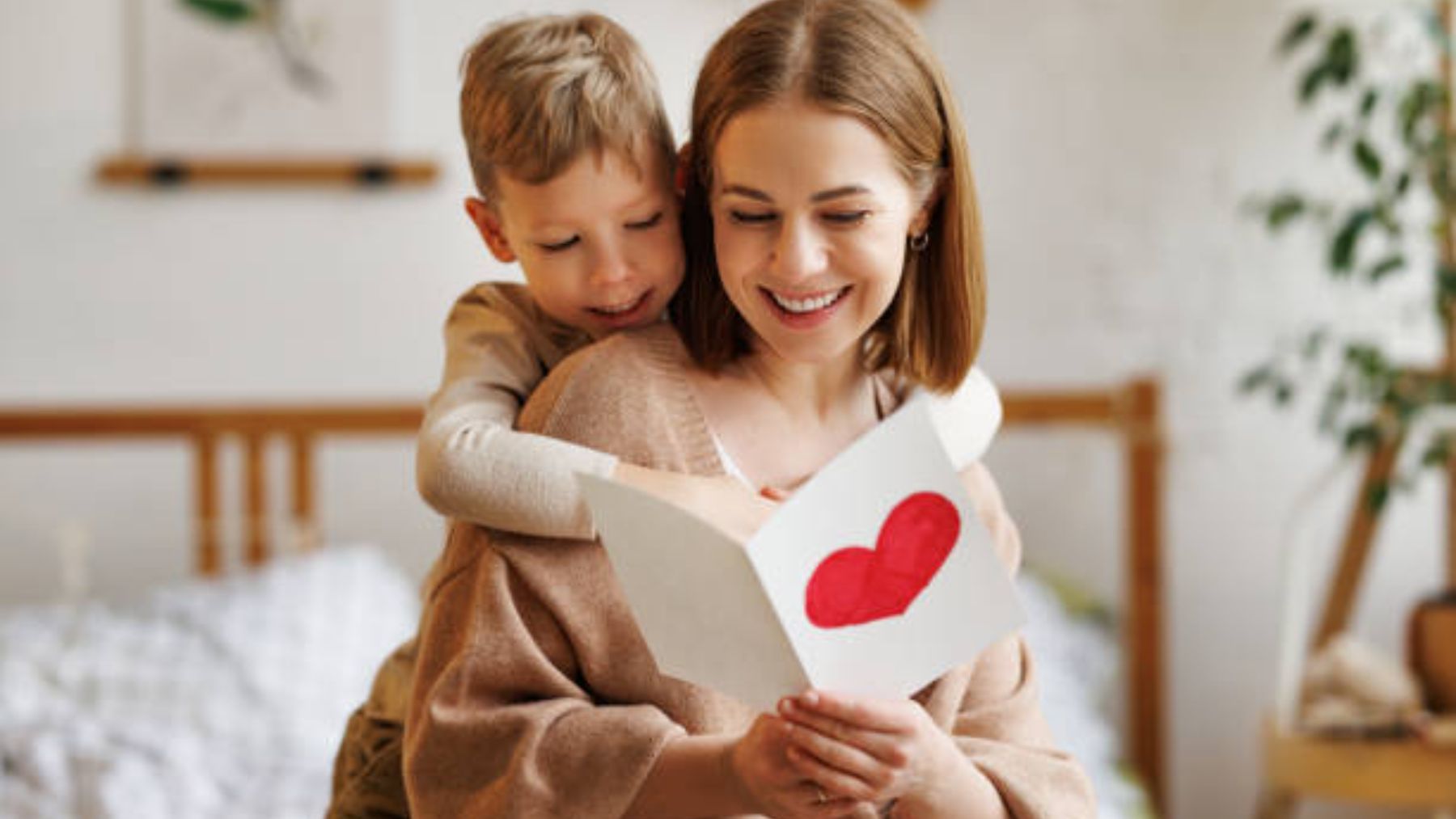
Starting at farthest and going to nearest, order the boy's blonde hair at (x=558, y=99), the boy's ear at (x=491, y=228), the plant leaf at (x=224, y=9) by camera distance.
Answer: the plant leaf at (x=224, y=9) < the boy's ear at (x=491, y=228) < the boy's blonde hair at (x=558, y=99)

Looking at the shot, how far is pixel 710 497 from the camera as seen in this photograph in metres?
0.95

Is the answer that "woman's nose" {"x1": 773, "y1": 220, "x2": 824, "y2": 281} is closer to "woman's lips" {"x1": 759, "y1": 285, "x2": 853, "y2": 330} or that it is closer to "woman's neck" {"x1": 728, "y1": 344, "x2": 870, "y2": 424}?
"woman's lips" {"x1": 759, "y1": 285, "x2": 853, "y2": 330}

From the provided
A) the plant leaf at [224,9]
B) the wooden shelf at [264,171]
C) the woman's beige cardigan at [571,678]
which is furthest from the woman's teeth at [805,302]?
the plant leaf at [224,9]

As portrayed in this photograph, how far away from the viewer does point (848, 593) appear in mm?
815

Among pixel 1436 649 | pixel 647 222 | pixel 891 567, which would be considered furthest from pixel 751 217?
pixel 1436 649

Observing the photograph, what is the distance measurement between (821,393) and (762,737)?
298 millimetres

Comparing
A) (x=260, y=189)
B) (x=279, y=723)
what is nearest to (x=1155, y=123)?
(x=260, y=189)

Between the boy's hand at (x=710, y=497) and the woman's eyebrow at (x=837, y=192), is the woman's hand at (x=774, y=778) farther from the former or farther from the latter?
the woman's eyebrow at (x=837, y=192)

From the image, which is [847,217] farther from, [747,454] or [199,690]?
[199,690]

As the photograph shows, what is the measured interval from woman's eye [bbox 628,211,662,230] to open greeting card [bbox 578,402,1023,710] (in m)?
0.27

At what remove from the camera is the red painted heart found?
2.65 feet

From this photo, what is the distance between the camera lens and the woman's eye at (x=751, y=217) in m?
0.94

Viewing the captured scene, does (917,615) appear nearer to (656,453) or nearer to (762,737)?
(762,737)

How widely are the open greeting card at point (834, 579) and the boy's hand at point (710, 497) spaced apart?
10 cm
